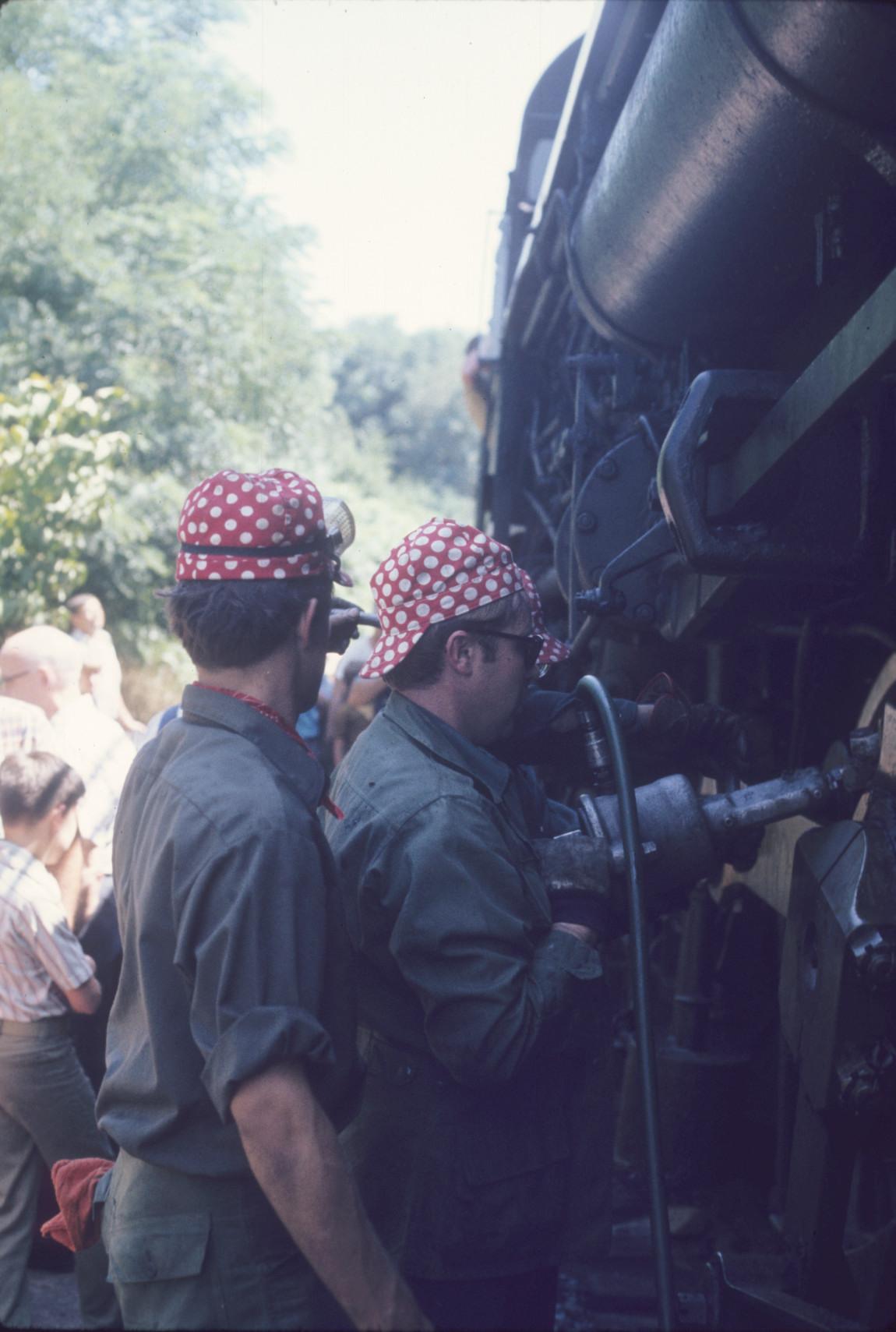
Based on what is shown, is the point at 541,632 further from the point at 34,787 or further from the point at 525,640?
the point at 34,787

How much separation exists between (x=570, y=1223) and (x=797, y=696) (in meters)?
1.11

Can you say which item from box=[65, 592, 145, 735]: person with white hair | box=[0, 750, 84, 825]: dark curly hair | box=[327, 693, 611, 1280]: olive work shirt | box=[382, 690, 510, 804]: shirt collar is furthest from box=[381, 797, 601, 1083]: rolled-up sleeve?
box=[65, 592, 145, 735]: person with white hair

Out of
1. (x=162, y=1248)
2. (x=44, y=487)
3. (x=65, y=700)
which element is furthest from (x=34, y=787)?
(x=44, y=487)

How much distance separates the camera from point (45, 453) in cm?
802

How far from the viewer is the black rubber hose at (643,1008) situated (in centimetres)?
200

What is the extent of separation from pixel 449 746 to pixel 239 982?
69 cm

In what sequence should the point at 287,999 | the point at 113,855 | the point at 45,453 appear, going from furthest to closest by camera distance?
the point at 45,453, the point at 113,855, the point at 287,999

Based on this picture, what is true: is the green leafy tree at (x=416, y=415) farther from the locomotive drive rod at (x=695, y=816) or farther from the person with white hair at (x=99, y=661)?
the locomotive drive rod at (x=695, y=816)

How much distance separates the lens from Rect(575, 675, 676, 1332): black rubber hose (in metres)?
2.00

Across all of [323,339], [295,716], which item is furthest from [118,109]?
[295,716]

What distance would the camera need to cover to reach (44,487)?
8.06 m

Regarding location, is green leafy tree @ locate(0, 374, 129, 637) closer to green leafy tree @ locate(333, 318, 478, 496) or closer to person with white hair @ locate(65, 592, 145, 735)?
person with white hair @ locate(65, 592, 145, 735)

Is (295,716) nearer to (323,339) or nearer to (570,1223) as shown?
(570,1223)

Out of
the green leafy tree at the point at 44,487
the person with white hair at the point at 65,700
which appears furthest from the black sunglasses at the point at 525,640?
the green leafy tree at the point at 44,487
